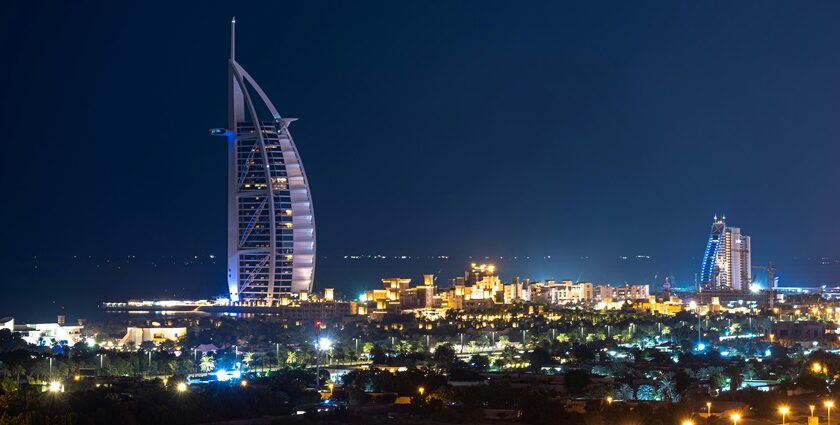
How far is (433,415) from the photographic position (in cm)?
3369

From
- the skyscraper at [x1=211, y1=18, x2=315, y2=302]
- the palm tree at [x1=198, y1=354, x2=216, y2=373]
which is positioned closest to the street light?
the palm tree at [x1=198, y1=354, x2=216, y2=373]

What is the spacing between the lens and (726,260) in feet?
431

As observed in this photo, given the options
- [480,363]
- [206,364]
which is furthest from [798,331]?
[206,364]

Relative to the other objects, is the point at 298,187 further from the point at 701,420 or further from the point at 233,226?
the point at 701,420

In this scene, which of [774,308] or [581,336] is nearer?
[581,336]

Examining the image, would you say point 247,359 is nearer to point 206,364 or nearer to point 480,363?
point 206,364

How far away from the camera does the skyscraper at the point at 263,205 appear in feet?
264

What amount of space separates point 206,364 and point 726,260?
296ft

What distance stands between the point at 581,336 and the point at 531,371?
1849 cm

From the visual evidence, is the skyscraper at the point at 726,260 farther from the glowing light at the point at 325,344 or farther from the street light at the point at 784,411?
the street light at the point at 784,411

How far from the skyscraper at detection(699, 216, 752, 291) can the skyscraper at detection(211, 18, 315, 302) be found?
2249 inches

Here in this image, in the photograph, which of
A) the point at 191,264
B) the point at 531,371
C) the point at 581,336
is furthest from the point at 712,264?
the point at 531,371

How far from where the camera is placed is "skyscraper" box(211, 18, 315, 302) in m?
80.4

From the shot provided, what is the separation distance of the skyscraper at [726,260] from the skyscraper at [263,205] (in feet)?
187
